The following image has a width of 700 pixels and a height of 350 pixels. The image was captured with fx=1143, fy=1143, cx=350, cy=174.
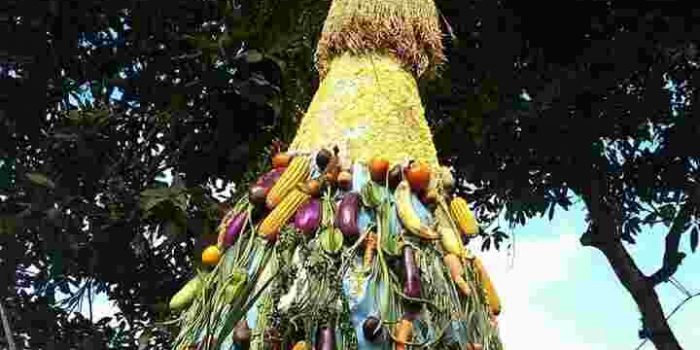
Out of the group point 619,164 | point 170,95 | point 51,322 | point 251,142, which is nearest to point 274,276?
point 251,142

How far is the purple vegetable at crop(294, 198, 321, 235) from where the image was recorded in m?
1.95

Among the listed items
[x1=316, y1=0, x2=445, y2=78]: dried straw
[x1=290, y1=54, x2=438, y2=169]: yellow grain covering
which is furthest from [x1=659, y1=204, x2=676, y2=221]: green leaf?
[x1=290, y1=54, x2=438, y2=169]: yellow grain covering

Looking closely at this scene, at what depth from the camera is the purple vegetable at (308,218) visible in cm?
195

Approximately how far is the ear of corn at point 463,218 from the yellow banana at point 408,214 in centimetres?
12

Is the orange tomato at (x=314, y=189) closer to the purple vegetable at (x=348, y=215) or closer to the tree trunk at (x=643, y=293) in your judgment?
the purple vegetable at (x=348, y=215)

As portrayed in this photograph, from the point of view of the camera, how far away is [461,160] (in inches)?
207

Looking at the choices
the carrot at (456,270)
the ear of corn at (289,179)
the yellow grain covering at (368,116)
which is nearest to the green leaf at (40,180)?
the yellow grain covering at (368,116)

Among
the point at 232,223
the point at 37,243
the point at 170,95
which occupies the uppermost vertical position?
the point at 170,95

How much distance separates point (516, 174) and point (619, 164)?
0.82 m

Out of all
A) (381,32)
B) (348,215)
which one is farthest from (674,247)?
(348,215)

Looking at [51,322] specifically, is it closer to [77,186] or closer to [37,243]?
[37,243]

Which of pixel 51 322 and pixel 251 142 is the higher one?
pixel 251 142

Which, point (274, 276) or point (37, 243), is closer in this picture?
point (274, 276)

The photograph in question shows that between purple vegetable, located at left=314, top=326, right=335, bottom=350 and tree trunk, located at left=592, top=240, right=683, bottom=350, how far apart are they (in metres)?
4.18
